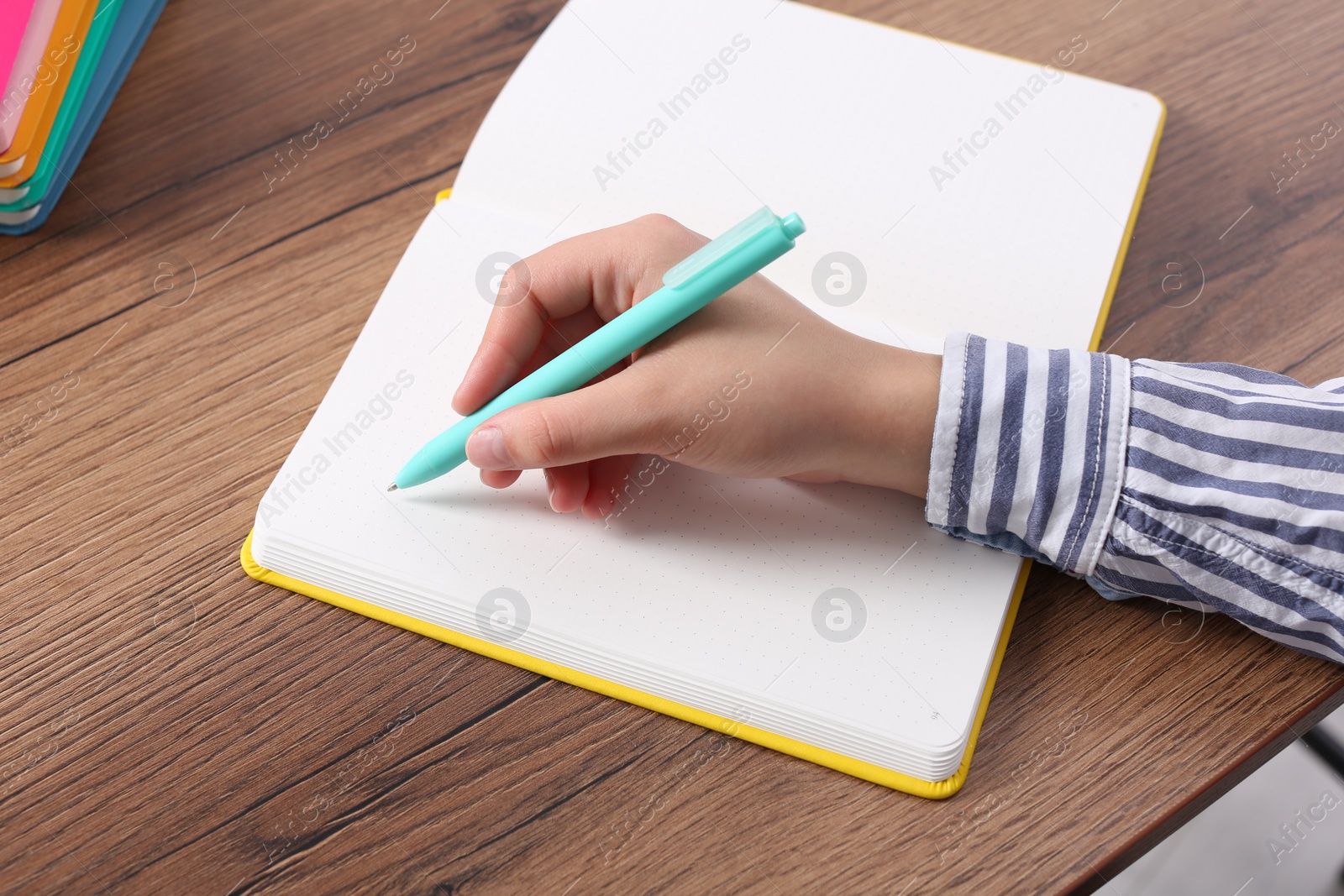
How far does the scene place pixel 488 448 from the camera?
615 mm

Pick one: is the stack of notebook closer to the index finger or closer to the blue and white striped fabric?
the index finger

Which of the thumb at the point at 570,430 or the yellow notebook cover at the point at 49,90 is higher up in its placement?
the yellow notebook cover at the point at 49,90

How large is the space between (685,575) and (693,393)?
0.41 feet

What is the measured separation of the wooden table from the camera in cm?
58

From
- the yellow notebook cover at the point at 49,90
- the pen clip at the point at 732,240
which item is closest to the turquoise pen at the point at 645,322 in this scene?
the pen clip at the point at 732,240

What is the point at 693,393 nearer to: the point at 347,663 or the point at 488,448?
the point at 488,448

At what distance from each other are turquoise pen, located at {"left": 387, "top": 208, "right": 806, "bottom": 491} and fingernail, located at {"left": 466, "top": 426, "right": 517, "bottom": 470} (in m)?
0.02

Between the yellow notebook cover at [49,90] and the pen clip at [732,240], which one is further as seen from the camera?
the yellow notebook cover at [49,90]

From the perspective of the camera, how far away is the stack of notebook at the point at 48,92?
74 centimetres

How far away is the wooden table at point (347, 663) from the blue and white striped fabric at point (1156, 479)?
0.15 feet

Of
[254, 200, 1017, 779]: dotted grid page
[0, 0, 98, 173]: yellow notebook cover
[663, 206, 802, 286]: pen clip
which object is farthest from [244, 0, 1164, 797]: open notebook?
[0, 0, 98, 173]: yellow notebook cover

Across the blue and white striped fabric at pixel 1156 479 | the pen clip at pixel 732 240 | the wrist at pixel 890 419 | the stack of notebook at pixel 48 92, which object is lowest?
the blue and white striped fabric at pixel 1156 479

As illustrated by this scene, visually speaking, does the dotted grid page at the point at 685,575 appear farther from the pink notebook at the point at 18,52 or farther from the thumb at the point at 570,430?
the pink notebook at the point at 18,52

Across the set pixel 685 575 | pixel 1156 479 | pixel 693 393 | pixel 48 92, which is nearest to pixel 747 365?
pixel 693 393
